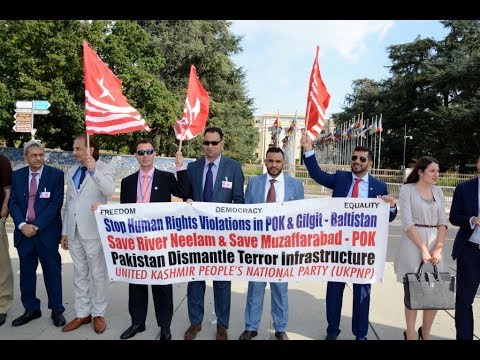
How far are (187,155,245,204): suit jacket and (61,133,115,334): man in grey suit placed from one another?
3.02ft

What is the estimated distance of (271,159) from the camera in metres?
4.52

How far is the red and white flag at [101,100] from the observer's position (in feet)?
15.7

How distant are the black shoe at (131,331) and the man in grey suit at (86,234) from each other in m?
0.30

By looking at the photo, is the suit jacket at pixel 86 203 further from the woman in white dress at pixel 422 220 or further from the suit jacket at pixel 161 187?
the woman in white dress at pixel 422 220

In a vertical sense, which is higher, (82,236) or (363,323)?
(82,236)

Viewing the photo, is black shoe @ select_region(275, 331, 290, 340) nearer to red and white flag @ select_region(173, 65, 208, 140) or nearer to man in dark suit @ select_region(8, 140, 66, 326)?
man in dark suit @ select_region(8, 140, 66, 326)

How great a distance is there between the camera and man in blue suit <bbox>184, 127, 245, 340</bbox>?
4625 mm

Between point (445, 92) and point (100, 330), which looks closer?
point (100, 330)

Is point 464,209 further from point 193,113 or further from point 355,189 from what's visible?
point 193,113

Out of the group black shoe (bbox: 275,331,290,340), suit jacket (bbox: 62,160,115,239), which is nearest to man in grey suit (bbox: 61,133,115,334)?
suit jacket (bbox: 62,160,115,239)

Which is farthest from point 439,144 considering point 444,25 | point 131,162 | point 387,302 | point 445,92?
point 387,302

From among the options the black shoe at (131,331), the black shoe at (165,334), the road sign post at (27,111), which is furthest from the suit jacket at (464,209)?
the road sign post at (27,111)
